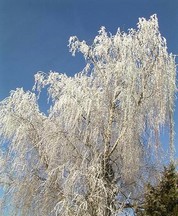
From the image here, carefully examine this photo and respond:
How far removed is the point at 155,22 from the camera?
35.6 feet

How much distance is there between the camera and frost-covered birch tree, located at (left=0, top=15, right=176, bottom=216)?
32.2 feet

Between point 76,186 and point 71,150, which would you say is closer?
point 76,186

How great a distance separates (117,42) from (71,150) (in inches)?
115

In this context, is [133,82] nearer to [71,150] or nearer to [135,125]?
[135,125]

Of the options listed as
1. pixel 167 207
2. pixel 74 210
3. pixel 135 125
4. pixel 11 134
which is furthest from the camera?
pixel 11 134

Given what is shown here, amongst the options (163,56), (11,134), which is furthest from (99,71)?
(11,134)

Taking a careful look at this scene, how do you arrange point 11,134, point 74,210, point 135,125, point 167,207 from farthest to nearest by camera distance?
point 11,134
point 135,125
point 74,210
point 167,207

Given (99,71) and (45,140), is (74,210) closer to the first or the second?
(45,140)

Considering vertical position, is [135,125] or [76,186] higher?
[135,125]

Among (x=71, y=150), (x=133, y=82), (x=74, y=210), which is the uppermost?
(x=133, y=82)

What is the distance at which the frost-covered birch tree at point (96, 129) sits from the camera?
32.2ft

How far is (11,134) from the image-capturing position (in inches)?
414

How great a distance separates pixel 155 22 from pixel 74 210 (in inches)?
194

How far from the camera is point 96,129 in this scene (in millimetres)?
9969
